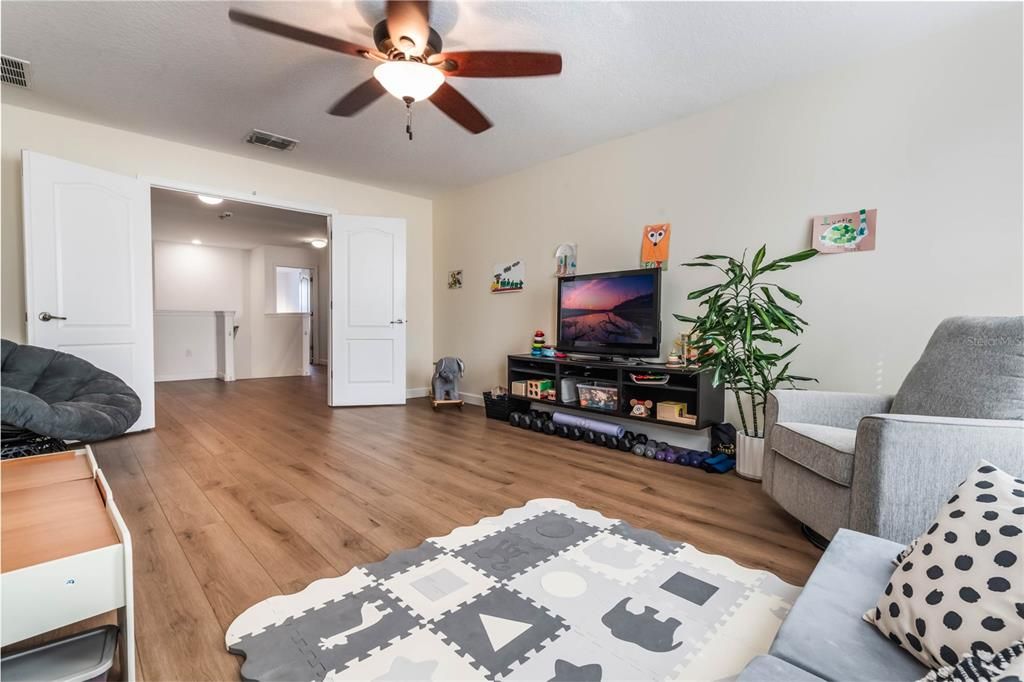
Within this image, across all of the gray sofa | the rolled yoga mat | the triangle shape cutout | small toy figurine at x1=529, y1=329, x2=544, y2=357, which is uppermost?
small toy figurine at x1=529, y1=329, x2=544, y2=357

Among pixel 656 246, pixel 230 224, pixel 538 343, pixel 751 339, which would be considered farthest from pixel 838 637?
pixel 230 224

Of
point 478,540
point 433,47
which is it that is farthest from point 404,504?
point 433,47

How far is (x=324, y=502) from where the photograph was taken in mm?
2303

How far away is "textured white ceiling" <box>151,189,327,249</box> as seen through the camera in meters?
5.41

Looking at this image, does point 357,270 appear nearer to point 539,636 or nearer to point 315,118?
point 315,118

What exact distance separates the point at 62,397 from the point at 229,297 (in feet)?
18.5

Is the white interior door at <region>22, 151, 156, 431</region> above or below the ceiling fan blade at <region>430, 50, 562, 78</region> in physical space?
A: below

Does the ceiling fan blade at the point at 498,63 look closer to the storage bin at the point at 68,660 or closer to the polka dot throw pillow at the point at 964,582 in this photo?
the polka dot throw pillow at the point at 964,582

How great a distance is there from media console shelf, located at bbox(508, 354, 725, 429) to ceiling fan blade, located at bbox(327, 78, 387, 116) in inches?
88.3

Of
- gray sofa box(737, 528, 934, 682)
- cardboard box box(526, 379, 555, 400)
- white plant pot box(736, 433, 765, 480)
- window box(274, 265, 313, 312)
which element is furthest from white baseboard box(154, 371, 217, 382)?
gray sofa box(737, 528, 934, 682)

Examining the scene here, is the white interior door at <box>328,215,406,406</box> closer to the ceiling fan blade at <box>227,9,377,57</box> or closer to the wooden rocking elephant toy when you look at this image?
the wooden rocking elephant toy

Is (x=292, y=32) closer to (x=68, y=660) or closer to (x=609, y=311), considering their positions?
(x=68, y=660)

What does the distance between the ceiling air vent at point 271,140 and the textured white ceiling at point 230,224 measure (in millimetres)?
1055

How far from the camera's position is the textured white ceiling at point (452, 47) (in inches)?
88.7
